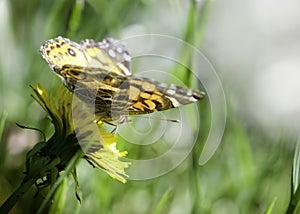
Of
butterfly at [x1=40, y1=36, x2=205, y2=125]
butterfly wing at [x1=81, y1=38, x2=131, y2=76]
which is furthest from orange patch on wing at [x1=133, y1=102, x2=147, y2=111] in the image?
butterfly wing at [x1=81, y1=38, x2=131, y2=76]

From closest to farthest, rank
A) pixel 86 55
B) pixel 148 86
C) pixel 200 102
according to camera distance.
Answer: pixel 148 86
pixel 86 55
pixel 200 102

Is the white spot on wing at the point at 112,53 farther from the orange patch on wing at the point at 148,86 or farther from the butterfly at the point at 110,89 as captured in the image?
Answer: the orange patch on wing at the point at 148,86

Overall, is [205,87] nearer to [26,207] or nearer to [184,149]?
[184,149]

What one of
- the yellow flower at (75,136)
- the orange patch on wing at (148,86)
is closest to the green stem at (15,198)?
the yellow flower at (75,136)

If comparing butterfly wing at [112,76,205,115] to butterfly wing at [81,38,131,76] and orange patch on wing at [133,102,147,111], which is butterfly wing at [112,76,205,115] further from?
butterfly wing at [81,38,131,76]

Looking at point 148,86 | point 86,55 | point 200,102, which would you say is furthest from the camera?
point 200,102

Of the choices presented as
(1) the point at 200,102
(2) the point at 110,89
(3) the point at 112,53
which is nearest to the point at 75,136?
(2) the point at 110,89

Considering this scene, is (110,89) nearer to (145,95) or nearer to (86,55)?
(145,95)
